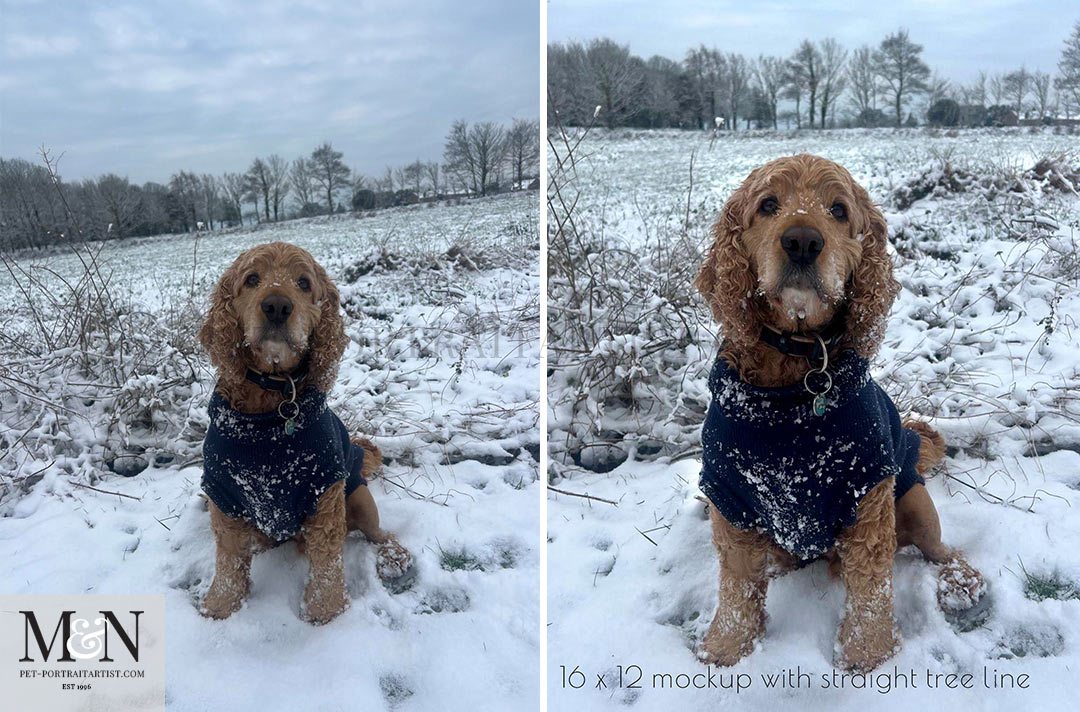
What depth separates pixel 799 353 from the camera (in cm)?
178

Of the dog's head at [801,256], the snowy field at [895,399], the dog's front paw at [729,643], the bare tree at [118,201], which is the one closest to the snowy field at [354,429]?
the bare tree at [118,201]

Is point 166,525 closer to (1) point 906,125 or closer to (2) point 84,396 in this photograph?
(2) point 84,396

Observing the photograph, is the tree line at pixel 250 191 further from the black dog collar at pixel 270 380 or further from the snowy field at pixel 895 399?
the black dog collar at pixel 270 380

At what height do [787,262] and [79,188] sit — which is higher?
[79,188]

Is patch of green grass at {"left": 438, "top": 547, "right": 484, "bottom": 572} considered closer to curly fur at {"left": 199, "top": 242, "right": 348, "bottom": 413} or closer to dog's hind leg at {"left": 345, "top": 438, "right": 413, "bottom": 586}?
dog's hind leg at {"left": 345, "top": 438, "right": 413, "bottom": 586}

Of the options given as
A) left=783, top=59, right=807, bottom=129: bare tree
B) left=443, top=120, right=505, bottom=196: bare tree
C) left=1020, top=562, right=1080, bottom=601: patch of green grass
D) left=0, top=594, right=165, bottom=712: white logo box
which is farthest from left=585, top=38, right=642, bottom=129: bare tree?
left=0, top=594, right=165, bottom=712: white logo box

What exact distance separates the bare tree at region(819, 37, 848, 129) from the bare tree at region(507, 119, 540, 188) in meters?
2.48

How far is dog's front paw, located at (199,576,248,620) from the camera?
7.40 feet

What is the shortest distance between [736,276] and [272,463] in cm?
160

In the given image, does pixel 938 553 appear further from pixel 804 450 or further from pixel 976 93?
pixel 976 93

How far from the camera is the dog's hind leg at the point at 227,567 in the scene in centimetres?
226

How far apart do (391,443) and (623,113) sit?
246cm

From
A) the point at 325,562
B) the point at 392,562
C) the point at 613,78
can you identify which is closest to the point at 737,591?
the point at 392,562

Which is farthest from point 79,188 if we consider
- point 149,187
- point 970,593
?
point 970,593
